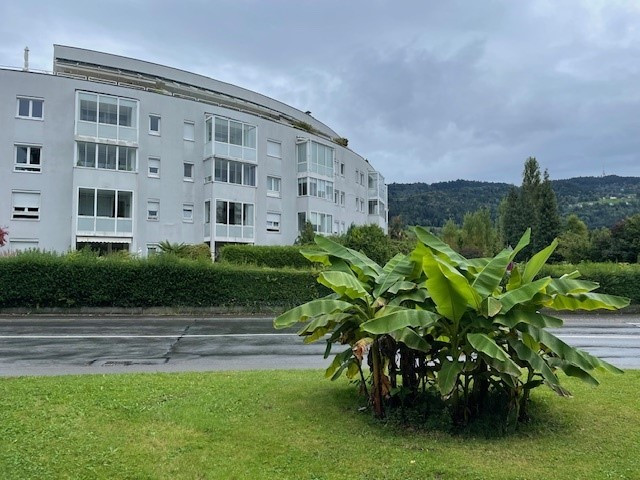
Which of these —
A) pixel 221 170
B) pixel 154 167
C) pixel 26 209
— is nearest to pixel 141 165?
pixel 154 167

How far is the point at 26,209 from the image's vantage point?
33.2 meters

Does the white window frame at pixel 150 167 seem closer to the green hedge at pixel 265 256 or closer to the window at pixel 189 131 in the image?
the window at pixel 189 131

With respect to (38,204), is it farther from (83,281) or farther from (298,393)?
(298,393)

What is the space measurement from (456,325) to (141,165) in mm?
35680

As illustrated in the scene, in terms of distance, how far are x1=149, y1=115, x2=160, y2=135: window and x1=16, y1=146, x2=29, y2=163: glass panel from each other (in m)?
8.71

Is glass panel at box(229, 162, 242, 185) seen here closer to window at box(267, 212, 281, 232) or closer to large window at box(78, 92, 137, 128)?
window at box(267, 212, 281, 232)

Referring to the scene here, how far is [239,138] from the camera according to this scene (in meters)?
42.1

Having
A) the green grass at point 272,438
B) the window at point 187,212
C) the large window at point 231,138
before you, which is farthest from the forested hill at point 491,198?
the green grass at point 272,438

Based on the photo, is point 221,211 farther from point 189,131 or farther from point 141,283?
point 141,283

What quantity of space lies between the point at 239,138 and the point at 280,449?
39.3 meters

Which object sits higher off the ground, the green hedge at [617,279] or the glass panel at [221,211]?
the glass panel at [221,211]

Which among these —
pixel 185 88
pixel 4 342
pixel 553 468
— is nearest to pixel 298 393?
pixel 553 468

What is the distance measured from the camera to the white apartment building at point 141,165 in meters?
33.5

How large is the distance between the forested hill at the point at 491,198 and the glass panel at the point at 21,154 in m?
87.9
